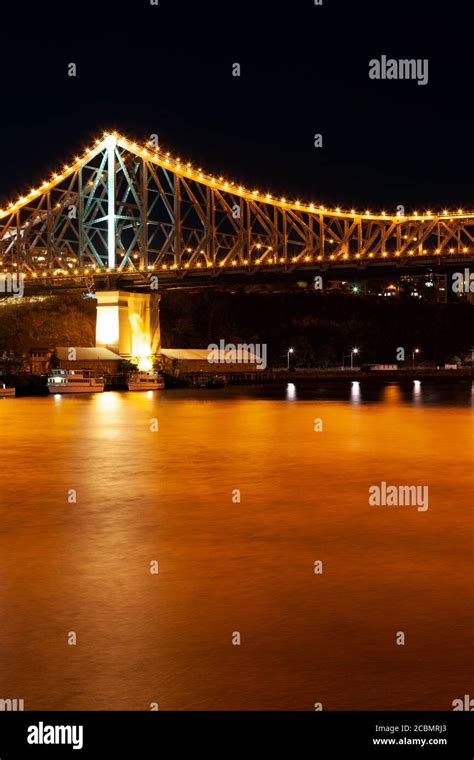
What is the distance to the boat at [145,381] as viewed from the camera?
84062 mm

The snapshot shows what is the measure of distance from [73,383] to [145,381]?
7.95 metres

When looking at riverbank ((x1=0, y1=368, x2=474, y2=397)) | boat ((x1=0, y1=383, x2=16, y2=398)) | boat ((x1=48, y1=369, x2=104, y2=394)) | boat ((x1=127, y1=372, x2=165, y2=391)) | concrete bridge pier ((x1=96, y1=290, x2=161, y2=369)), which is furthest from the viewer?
concrete bridge pier ((x1=96, y1=290, x2=161, y2=369))

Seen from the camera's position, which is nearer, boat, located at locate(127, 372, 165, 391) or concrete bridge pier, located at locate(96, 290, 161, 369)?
boat, located at locate(127, 372, 165, 391)

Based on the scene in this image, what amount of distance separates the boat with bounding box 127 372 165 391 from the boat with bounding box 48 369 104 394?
8.94 feet

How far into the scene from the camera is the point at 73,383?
80.1 meters

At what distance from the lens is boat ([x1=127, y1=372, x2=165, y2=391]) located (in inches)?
3310

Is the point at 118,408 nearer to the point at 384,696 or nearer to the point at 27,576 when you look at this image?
the point at 27,576

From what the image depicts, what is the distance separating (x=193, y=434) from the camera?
37.9 meters

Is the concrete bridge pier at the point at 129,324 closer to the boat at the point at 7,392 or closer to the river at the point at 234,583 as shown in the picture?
the boat at the point at 7,392

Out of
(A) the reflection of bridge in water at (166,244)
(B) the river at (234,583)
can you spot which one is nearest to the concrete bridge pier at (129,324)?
(A) the reflection of bridge in water at (166,244)

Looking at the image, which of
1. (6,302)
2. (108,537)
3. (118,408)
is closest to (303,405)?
(118,408)

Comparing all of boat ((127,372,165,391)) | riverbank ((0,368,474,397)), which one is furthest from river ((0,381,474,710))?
riverbank ((0,368,474,397))

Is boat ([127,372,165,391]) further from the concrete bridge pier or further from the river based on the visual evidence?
the river
